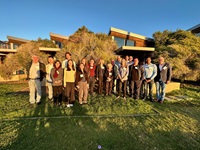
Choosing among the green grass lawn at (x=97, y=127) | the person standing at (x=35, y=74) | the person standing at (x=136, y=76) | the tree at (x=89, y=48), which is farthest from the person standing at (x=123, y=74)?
the tree at (x=89, y=48)

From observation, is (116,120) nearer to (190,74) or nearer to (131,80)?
(131,80)

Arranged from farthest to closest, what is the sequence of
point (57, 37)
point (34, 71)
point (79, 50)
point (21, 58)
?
point (57, 37), point (21, 58), point (79, 50), point (34, 71)

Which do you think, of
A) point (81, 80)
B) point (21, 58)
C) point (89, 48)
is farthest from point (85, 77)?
point (21, 58)

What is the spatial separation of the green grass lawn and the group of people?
1.87 feet

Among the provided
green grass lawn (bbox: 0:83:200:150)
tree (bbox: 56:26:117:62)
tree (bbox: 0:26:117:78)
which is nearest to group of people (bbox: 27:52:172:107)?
green grass lawn (bbox: 0:83:200:150)

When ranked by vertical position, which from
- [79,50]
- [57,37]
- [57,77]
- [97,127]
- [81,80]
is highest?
[57,37]

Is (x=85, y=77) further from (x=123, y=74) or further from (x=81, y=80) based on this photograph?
(x=123, y=74)

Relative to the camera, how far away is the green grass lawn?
2.44 metres

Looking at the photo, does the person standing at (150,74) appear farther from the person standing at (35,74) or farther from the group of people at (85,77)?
the person standing at (35,74)

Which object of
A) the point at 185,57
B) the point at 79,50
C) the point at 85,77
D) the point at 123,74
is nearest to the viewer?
the point at 85,77

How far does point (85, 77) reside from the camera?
14.9 ft

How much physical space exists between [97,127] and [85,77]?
6.39ft

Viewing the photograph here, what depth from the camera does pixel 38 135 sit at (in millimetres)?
2652

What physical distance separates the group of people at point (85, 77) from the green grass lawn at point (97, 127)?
569mm
